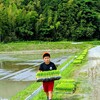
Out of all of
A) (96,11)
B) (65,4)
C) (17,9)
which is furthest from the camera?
(96,11)

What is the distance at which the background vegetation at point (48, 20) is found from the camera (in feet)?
178

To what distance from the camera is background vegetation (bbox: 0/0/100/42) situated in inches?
2135

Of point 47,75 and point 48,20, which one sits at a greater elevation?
point 47,75

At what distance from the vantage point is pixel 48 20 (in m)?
58.3

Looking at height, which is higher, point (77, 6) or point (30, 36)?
point (77, 6)

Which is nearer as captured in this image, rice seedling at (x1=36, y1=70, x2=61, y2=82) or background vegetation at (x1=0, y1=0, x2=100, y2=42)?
rice seedling at (x1=36, y1=70, x2=61, y2=82)

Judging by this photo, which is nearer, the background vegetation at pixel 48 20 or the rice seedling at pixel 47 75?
the rice seedling at pixel 47 75

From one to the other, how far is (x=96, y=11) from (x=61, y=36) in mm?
11710

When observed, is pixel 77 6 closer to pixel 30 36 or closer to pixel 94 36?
pixel 94 36

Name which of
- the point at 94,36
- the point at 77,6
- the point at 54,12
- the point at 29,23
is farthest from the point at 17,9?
the point at 94,36

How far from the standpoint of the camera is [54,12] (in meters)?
61.2

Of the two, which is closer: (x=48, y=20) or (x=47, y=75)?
(x=47, y=75)

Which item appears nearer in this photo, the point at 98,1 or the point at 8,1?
the point at 8,1

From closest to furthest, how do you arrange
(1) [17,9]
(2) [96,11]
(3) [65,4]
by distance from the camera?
(1) [17,9] < (3) [65,4] < (2) [96,11]
